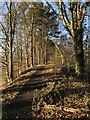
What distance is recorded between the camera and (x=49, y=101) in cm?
1227

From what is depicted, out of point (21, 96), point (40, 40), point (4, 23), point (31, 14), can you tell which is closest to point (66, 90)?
point (21, 96)

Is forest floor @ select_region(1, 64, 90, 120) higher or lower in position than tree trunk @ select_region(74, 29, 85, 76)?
lower

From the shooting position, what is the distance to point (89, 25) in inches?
818

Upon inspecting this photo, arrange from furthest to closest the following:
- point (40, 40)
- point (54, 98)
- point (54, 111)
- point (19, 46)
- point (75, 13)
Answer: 1. point (40, 40)
2. point (19, 46)
3. point (75, 13)
4. point (54, 98)
5. point (54, 111)

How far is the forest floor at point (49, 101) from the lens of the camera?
10.7 meters

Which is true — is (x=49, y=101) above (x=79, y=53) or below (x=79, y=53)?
below

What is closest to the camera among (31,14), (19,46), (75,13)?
(75,13)

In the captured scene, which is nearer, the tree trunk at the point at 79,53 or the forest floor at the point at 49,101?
the forest floor at the point at 49,101

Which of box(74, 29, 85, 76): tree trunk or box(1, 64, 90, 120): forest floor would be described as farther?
box(74, 29, 85, 76): tree trunk

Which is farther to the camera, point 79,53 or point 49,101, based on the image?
point 79,53

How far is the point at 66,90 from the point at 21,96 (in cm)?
235

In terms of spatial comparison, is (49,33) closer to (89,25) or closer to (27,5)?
(27,5)

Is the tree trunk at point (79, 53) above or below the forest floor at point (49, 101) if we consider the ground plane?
above

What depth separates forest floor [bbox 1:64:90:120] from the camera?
10.7m
